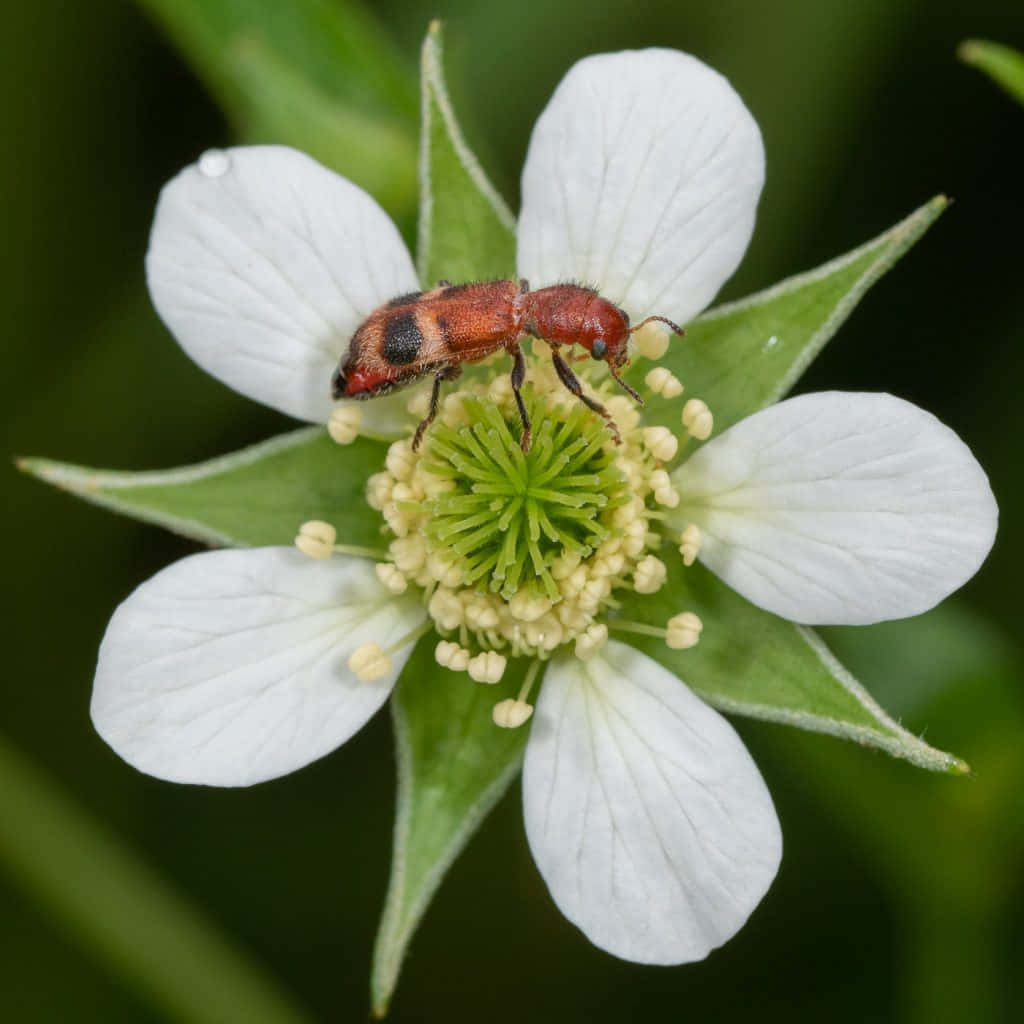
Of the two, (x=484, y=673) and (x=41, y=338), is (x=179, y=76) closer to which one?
(x=41, y=338)

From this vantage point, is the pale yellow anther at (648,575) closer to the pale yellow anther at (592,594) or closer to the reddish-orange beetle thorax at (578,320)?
the pale yellow anther at (592,594)

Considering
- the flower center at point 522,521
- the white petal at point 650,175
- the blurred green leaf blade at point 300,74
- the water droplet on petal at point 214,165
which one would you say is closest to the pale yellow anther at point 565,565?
the flower center at point 522,521

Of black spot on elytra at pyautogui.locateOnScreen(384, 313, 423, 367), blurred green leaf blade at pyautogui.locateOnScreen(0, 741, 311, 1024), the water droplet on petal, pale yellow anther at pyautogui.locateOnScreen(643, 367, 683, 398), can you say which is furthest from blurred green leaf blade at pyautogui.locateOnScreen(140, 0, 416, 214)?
blurred green leaf blade at pyautogui.locateOnScreen(0, 741, 311, 1024)

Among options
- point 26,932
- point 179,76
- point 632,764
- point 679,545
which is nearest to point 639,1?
point 179,76

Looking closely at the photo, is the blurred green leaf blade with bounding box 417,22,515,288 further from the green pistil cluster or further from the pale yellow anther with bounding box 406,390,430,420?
the green pistil cluster

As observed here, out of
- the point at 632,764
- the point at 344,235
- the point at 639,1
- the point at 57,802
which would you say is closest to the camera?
the point at 632,764
